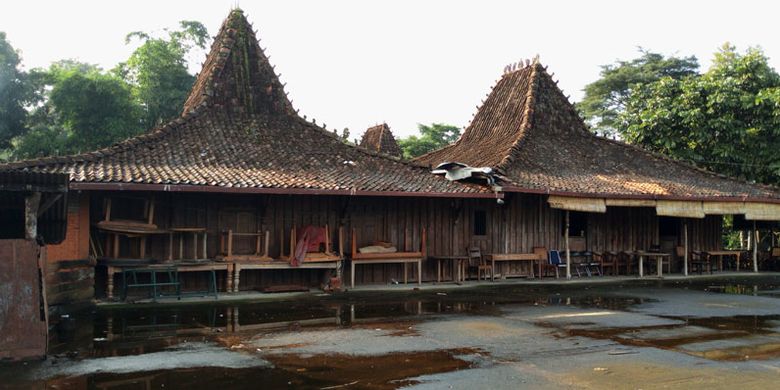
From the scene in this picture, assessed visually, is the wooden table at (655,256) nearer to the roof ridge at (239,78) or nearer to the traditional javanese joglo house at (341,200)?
the traditional javanese joglo house at (341,200)

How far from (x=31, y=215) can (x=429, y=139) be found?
36.3m

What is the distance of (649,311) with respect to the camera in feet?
39.0

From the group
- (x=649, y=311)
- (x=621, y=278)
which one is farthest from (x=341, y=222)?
(x=621, y=278)

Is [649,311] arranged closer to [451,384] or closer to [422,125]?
[451,384]

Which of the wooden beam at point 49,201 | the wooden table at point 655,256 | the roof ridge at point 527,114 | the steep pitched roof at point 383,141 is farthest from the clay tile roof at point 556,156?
the wooden beam at point 49,201

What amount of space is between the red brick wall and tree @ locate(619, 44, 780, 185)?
2042cm

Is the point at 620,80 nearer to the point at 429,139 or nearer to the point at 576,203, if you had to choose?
the point at 429,139

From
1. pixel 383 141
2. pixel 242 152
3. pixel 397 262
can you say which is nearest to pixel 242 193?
→ pixel 242 152

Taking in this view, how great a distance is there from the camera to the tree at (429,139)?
42312 mm

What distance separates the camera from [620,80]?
128 ft

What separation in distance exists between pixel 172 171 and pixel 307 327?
512 centimetres

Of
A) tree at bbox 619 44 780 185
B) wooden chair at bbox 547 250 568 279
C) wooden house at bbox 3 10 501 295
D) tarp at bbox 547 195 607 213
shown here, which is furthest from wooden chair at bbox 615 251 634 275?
tree at bbox 619 44 780 185

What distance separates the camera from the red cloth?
14047mm

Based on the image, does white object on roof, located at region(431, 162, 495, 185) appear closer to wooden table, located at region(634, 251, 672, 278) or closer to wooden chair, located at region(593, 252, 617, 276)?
wooden chair, located at region(593, 252, 617, 276)
